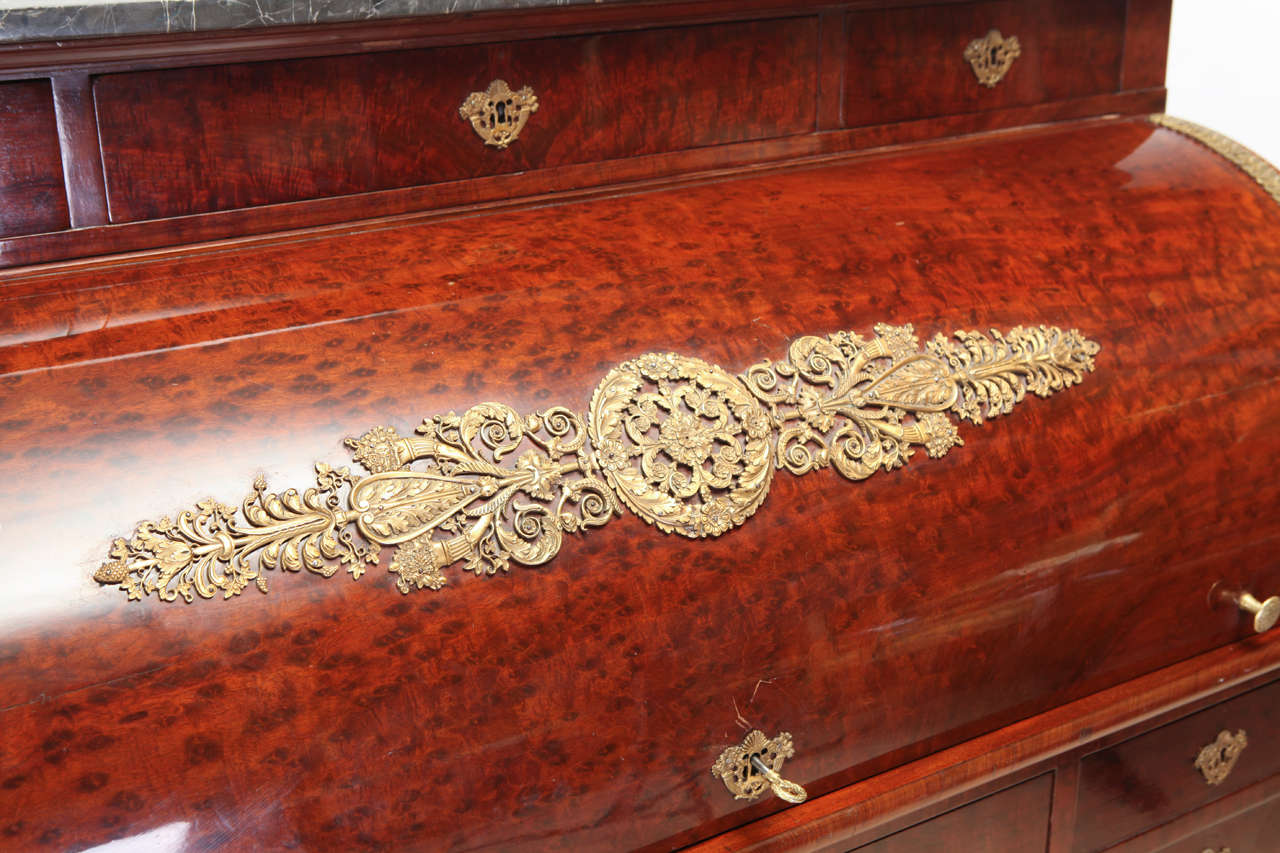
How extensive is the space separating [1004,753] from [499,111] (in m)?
0.85

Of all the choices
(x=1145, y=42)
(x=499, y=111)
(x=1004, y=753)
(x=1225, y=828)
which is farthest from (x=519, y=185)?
(x=1225, y=828)

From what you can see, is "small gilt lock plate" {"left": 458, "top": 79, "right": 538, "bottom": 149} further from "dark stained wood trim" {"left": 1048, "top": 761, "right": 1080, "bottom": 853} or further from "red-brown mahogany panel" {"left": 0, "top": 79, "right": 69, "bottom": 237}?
"dark stained wood trim" {"left": 1048, "top": 761, "right": 1080, "bottom": 853}

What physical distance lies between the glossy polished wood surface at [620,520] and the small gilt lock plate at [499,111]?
0.09m

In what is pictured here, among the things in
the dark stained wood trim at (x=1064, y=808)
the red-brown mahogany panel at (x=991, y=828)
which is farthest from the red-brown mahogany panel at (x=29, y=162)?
the dark stained wood trim at (x=1064, y=808)

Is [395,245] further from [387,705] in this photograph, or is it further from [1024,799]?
[1024,799]

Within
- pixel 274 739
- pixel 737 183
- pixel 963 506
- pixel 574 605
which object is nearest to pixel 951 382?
pixel 963 506

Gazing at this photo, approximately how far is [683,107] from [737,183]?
0.10 meters

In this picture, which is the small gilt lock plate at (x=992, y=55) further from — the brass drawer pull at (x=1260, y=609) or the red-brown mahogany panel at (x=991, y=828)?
the red-brown mahogany panel at (x=991, y=828)

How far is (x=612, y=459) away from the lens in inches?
40.1

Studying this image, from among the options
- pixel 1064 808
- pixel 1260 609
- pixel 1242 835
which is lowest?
pixel 1242 835

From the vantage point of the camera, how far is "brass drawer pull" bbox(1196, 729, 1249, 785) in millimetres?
1429

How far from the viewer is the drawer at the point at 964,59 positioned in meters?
1.36

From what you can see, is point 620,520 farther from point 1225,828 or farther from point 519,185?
point 1225,828

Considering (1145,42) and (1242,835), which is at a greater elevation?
(1145,42)
